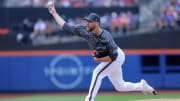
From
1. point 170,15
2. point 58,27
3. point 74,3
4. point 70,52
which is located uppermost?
point 74,3

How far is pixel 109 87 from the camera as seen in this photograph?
16.1 meters

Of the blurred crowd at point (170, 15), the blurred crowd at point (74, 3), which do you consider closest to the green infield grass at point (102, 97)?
the blurred crowd at point (170, 15)

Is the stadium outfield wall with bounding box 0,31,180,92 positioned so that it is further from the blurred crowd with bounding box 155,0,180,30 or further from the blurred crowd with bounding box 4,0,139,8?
the blurred crowd with bounding box 4,0,139,8

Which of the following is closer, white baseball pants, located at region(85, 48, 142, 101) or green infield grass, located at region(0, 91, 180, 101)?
white baseball pants, located at region(85, 48, 142, 101)

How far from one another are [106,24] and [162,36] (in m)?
1.87

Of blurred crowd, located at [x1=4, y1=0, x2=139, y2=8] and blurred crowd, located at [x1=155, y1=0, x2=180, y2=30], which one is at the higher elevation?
blurred crowd, located at [x1=4, y1=0, x2=139, y2=8]

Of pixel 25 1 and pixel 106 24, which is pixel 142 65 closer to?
pixel 106 24

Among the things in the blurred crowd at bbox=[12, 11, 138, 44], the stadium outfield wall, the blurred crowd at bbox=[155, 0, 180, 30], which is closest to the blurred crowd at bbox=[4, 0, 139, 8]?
the blurred crowd at bbox=[12, 11, 138, 44]

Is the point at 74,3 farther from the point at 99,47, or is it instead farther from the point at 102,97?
the point at 99,47

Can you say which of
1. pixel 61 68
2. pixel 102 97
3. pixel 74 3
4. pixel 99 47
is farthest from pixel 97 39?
pixel 74 3

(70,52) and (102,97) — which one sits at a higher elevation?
(70,52)

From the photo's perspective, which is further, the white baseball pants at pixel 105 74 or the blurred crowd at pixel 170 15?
the blurred crowd at pixel 170 15

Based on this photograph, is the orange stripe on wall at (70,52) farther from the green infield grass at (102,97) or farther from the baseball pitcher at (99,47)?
the baseball pitcher at (99,47)

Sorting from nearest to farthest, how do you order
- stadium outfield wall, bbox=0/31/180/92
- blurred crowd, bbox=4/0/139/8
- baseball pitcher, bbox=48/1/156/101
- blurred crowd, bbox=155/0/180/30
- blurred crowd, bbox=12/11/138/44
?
baseball pitcher, bbox=48/1/156/101, stadium outfield wall, bbox=0/31/180/92, blurred crowd, bbox=12/11/138/44, blurred crowd, bbox=4/0/139/8, blurred crowd, bbox=155/0/180/30
